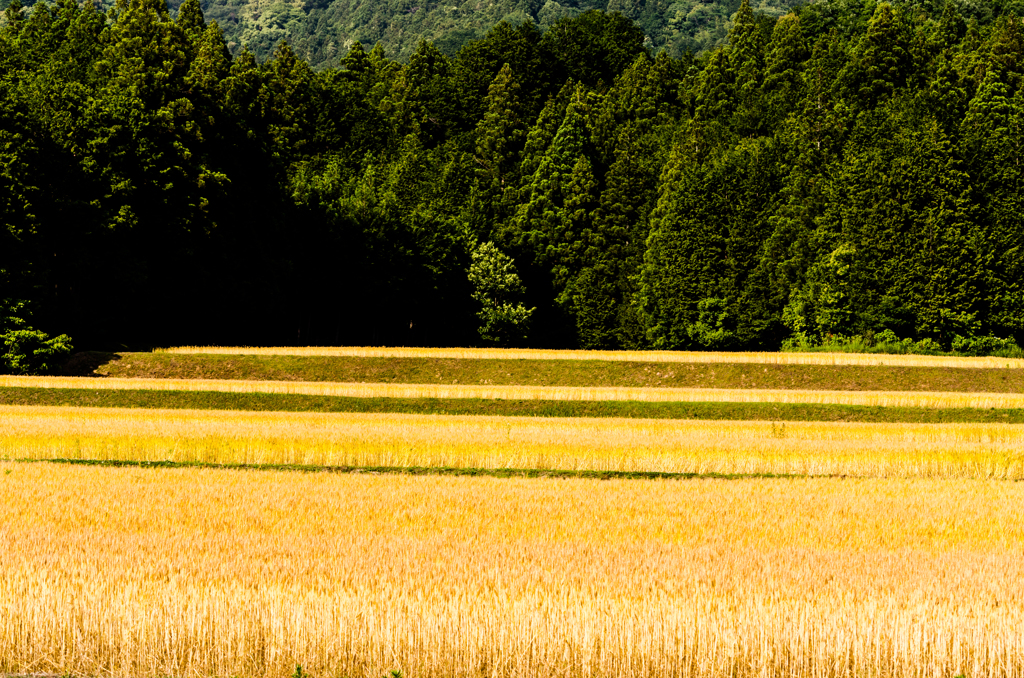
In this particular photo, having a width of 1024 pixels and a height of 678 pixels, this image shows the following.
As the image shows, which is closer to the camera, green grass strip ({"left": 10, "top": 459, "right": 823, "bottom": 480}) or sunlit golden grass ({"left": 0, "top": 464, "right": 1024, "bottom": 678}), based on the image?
sunlit golden grass ({"left": 0, "top": 464, "right": 1024, "bottom": 678})

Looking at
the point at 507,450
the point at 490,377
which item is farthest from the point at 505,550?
the point at 490,377

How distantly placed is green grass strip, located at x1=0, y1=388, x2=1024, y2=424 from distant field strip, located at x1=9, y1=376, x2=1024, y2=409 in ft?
2.03

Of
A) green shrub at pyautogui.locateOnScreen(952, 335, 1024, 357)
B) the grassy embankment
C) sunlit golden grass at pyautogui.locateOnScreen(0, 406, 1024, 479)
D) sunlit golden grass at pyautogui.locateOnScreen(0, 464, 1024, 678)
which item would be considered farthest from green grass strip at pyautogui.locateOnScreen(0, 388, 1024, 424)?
green shrub at pyautogui.locateOnScreen(952, 335, 1024, 357)

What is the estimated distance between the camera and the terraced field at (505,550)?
1226 cm

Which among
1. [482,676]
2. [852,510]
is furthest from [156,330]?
[482,676]

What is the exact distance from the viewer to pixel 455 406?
52438 mm

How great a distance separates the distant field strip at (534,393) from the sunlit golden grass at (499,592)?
32.6 metres

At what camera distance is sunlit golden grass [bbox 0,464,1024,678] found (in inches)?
480

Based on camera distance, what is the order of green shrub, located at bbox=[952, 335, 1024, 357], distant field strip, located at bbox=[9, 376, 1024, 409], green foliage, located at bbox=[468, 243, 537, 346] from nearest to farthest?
distant field strip, located at bbox=[9, 376, 1024, 409] < green shrub, located at bbox=[952, 335, 1024, 357] < green foliage, located at bbox=[468, 243, 537, 346]

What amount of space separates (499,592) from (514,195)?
348 feet

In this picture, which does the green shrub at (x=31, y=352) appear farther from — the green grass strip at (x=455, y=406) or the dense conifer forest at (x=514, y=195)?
the green grass strip at (x=455, y=406)

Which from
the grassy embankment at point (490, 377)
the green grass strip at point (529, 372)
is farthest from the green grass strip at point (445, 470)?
the green grass strip at point (529, 372)

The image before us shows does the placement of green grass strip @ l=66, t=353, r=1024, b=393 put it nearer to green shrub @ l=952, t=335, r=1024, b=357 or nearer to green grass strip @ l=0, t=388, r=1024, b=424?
green grass strip @ l=0, t=388, r=1024, b=424

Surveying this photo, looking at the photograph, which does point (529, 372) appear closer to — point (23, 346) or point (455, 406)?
point (455, 406)
